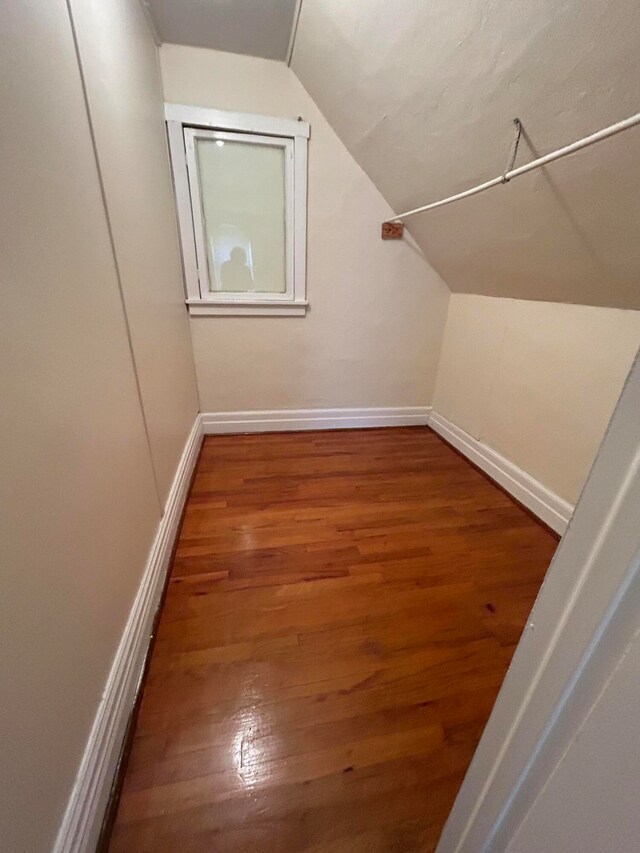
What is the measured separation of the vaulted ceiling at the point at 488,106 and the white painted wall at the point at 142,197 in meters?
0.47

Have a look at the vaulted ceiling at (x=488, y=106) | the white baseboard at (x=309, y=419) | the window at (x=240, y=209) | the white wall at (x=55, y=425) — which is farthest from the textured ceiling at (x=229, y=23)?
the white baseboard at (x=309, y=419)

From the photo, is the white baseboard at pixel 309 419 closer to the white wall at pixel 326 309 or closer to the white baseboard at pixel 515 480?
the white wall at pixel 326 309

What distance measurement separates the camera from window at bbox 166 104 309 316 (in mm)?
1851

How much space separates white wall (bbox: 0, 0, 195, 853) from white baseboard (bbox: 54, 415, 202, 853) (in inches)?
1.2

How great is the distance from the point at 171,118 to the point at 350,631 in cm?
259

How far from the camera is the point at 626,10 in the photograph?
71 cm

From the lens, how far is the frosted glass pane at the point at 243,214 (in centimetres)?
194

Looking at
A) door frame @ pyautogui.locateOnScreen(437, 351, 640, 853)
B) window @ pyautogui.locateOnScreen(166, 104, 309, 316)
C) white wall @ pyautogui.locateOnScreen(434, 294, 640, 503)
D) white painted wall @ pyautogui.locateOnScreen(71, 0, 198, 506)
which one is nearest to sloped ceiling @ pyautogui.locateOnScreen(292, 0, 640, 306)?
white wall @ pyautogui.locateOnScreen(434, 294, 640, 503)

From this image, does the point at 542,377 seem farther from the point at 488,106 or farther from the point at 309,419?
the point at 309,419

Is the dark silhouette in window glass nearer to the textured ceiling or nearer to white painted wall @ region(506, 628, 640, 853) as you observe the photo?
the textured ceiling

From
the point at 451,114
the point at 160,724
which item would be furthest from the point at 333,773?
the point at 451,114

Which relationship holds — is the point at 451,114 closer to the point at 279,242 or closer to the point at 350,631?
the point at 279,242

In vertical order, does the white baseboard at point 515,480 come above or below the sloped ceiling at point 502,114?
below

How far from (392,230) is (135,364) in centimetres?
184
